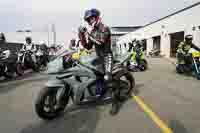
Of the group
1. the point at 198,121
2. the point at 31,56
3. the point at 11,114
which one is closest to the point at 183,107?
the point at 198,121

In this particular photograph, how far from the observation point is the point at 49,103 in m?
4.27

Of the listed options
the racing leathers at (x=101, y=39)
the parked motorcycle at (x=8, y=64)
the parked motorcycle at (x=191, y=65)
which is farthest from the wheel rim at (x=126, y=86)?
the parked motorcycle at (x=8, y=64)

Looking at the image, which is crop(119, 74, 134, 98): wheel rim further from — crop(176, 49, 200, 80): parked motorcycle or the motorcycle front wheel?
crop(176, 49, 200, 80): parked motorcycle

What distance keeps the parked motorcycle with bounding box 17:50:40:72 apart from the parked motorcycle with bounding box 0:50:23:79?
0.66 metres

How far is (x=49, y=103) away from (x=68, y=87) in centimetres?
49

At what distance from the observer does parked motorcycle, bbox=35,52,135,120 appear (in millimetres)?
4141

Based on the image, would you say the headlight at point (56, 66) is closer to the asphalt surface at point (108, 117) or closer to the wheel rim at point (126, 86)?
the asphalt surface at point (108, 117)

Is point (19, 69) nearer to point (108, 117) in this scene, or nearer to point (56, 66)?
point (56, 66)

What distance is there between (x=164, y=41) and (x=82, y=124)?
27.3 meters

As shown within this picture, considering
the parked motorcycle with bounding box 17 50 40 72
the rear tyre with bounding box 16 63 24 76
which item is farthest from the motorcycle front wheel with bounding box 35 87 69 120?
the parked motorcycle with bounding box 17 50 40 72

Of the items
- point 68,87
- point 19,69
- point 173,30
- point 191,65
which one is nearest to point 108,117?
point 68,87

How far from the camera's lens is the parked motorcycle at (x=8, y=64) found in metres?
9.29

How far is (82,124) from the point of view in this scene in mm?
4012

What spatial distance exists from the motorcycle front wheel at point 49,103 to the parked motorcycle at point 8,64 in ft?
18.9
